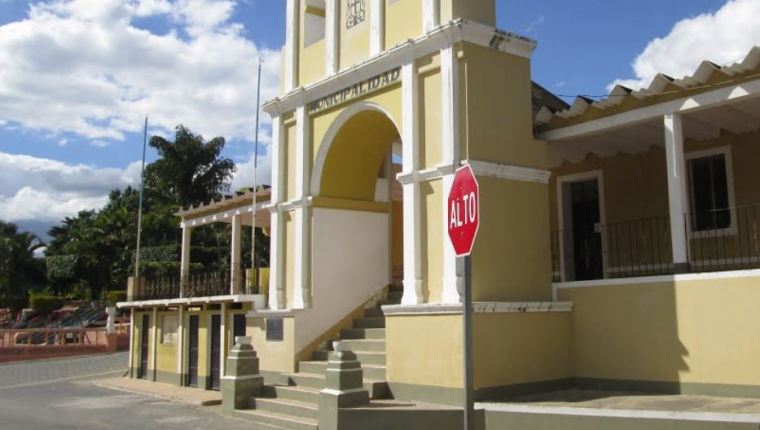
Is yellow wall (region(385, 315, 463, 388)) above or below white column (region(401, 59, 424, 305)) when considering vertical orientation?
below

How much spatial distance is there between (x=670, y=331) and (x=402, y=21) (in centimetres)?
634

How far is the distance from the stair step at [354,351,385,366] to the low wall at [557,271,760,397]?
118 inches

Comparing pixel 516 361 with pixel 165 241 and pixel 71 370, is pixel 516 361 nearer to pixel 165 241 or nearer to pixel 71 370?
pixel 71 370

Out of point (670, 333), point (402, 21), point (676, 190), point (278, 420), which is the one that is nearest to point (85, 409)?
point (278, 420)

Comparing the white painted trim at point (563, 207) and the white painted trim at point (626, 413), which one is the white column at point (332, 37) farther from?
the white painted trim at point (626, 413)

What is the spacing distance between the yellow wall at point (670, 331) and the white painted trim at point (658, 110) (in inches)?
94.5

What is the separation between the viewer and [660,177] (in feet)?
42.7

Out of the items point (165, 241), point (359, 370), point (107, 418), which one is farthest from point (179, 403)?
point (165, 241)

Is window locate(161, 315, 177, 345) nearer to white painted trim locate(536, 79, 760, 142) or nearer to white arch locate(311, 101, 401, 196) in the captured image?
white arch locate(311, 101, 401, 196)

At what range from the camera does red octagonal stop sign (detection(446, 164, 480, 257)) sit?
496 centimetres

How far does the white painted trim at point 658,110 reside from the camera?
31.8 feet

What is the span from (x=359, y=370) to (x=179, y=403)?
6.05m

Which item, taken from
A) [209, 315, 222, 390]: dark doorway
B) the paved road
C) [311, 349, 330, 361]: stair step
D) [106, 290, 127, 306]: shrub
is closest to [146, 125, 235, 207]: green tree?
[106, 290, 127, 306]: shrub

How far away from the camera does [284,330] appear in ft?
44.1
